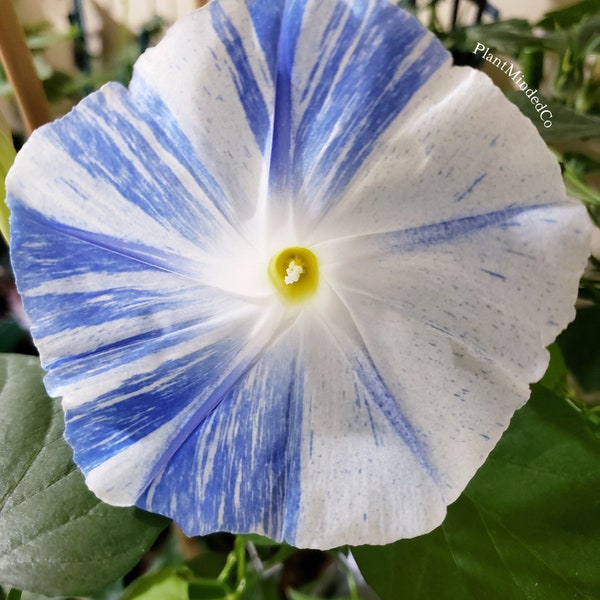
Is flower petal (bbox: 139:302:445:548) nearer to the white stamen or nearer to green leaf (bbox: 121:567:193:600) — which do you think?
the white stamen

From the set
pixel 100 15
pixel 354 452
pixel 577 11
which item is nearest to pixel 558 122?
pixel 577 11

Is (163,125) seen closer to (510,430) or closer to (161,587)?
(510,430)

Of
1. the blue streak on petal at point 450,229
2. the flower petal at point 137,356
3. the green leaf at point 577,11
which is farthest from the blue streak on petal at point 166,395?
the green leaf at point 577,11

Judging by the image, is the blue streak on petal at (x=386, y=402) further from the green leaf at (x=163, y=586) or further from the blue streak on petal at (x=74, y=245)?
the green leaf at (x=163, y=586)

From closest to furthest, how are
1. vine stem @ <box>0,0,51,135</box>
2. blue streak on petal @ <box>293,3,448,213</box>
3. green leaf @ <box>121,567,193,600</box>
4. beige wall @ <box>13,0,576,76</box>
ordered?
blue streak on petal @ <box>293,3,448,213</box> → vine stem @ <box>0,0,51,135</box> → green leaf @ <box>121,567,193,600</box> → beige wall @ <box>13,0,576,76</box>

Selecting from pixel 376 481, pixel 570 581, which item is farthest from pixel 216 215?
pixel 570 581

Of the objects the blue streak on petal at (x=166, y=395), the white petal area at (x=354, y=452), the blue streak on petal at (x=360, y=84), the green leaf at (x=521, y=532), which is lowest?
the green leaf at (x=521, y=532)

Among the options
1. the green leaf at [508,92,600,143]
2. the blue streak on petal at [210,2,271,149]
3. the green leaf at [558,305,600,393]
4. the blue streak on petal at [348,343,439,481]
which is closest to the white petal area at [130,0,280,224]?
the blue streak on petal at [210,2,271,149]

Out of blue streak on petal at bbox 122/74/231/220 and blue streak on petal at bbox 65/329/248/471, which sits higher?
blue streak on petal at bbox 122/74/231/220

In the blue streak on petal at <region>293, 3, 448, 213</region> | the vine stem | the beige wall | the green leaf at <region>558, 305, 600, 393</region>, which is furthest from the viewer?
the beige wall
